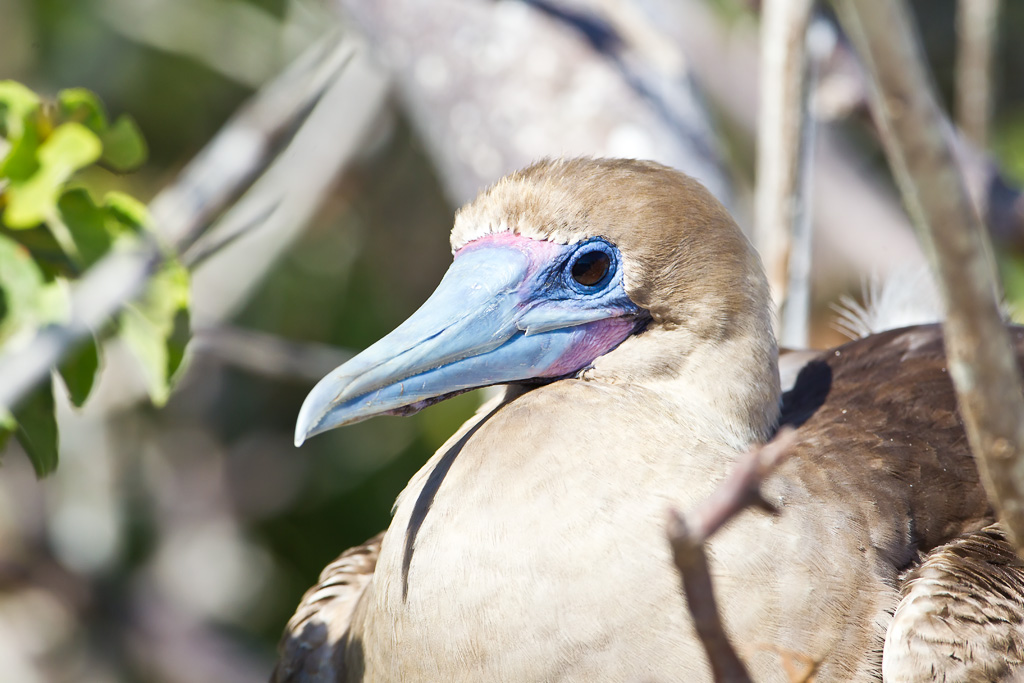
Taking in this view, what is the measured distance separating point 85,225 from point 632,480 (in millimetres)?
1238

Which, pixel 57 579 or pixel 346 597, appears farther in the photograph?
pixel 57 579

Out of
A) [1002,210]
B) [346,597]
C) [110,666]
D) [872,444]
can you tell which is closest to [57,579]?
[110,666]

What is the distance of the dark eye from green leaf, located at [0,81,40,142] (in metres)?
1.16

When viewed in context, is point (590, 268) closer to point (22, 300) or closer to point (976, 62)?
point (22, 300)

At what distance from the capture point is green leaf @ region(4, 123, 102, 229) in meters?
2.13

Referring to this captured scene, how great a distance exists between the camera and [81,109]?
231 centimetres

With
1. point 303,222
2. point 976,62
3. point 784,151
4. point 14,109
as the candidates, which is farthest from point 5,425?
point 976,62

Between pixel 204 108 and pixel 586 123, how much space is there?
10.7ft

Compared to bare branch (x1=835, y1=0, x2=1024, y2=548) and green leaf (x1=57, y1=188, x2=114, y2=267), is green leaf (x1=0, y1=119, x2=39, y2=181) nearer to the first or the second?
green leaf (x1=57, y1=188, x2=114, y2=267)

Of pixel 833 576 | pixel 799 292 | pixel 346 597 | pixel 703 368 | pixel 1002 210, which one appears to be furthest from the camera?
pixel 1002 210

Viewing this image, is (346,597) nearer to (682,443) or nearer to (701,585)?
(682,443)

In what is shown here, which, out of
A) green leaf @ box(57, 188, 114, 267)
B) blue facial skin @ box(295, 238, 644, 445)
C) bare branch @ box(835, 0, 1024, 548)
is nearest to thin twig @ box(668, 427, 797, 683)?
bare branch @ box(835, 0, 1024, 548)

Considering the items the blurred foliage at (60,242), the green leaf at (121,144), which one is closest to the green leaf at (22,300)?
the blurred foliage at (60,242)

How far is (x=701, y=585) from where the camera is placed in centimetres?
131
